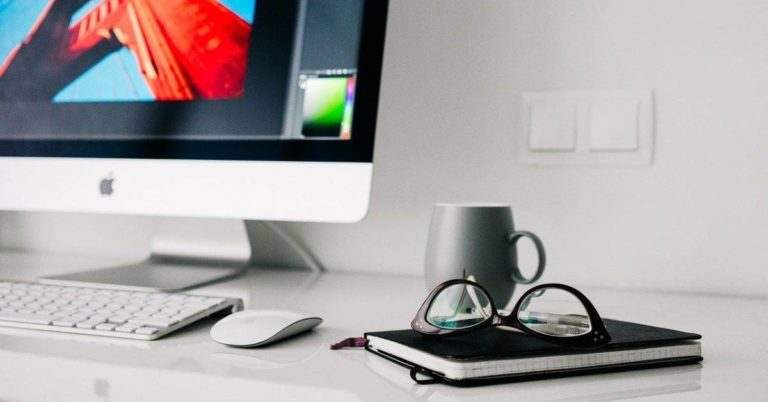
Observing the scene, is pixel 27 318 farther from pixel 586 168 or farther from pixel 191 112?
pixel 586 168

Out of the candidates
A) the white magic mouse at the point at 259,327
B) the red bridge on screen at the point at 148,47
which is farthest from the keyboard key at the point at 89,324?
the red bridge on screen at the point at 148,47

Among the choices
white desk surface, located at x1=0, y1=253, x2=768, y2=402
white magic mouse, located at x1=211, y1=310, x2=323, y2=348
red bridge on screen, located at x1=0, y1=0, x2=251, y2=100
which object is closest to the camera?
white desk surface, located at x1=0, y1=253, x2=768, y2=402

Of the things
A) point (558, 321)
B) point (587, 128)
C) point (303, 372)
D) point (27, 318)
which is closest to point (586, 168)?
point (587, 128)

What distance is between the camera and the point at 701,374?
18.2 inches

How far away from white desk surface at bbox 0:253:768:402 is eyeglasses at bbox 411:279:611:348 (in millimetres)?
32

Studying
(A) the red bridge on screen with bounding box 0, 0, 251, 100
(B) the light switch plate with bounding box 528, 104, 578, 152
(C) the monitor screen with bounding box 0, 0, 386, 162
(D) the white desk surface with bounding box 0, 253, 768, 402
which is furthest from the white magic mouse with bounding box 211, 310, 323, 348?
(B) the light switch plate with bounding box 528, 104, 578, 152

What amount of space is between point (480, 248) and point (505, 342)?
0.75 ft

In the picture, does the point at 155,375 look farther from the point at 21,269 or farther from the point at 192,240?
the point at 21,269

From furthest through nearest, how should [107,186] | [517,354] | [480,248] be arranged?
1. [107,186]
2. [480,248]
3. [517,354]

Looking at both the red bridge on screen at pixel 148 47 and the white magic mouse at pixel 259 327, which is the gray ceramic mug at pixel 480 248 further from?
the red bridge on screen at pixel 148 47

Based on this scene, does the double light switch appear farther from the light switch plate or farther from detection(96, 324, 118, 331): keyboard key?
detection(96, 324, 118, 331): keyboard key

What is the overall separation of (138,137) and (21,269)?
30 cm

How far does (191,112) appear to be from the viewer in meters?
0.83

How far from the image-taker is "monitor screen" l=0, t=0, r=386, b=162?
771 millimetres
